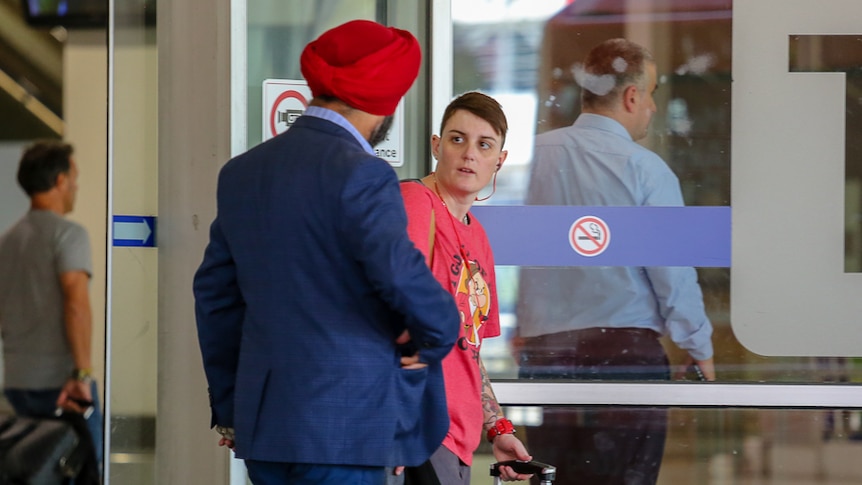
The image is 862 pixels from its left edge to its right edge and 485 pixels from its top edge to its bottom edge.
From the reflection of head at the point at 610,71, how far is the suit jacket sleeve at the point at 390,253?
6.37 ft

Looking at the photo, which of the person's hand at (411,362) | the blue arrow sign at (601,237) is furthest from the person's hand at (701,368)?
the person's hand at (411,362)

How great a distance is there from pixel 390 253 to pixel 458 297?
0.72 m

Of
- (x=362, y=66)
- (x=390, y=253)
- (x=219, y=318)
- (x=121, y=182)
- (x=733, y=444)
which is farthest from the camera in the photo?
(x=733, y=444)

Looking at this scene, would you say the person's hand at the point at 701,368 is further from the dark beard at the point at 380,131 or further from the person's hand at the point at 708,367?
the dark beard at the point at 380,131

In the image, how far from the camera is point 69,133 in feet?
11.6

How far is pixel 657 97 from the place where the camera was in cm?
392

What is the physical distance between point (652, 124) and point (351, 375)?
7.05 feet

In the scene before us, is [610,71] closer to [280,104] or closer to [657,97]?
[657,97]

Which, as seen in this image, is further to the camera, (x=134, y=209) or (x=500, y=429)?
(x=134, y=209)

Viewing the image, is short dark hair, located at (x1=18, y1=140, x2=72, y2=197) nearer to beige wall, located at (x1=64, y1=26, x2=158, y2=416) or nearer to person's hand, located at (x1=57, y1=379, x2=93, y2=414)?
beige wall, located at (x1=64, y1=26, x2=158, y2=416)

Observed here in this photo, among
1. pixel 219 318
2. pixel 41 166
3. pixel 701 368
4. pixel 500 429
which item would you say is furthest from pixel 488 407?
pixel 41 166

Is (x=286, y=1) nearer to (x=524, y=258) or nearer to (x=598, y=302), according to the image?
(x=524, y=258)

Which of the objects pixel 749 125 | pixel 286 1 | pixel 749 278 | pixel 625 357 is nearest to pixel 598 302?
pixel 625 357

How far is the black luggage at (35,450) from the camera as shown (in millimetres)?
3543
